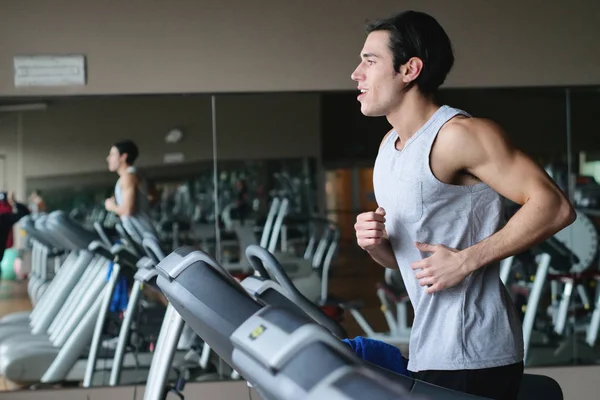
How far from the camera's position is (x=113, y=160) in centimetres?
417

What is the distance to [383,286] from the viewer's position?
4.39 m

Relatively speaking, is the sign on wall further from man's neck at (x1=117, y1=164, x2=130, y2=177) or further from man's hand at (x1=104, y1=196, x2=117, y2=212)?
man's hand at (x1=104, y1=196, x2=117, y2=212)

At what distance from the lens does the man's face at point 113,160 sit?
4.17 metres

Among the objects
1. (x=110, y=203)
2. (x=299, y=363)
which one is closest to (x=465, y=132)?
(x=299, y=363)

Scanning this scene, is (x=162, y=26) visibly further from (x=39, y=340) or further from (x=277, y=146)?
(x=39, y=340)

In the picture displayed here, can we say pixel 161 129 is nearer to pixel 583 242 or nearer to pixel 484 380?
pixel 583 242

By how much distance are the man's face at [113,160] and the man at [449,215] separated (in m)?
2.65

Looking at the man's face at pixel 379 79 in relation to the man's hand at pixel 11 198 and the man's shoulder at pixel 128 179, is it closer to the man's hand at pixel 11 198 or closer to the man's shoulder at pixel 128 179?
the man's shoulder at pixel 128 179

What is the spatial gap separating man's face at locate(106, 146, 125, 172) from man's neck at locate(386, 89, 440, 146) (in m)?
2.67

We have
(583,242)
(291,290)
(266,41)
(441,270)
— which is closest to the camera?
(441,270)

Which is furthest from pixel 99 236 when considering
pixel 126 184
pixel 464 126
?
pixel 464 126

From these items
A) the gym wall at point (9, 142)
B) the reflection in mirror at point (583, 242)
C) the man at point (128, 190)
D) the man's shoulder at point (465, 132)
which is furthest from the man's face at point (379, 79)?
the reflection in mirror at point (583, 242)

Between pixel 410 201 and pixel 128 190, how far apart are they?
109 inches

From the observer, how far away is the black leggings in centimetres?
163
